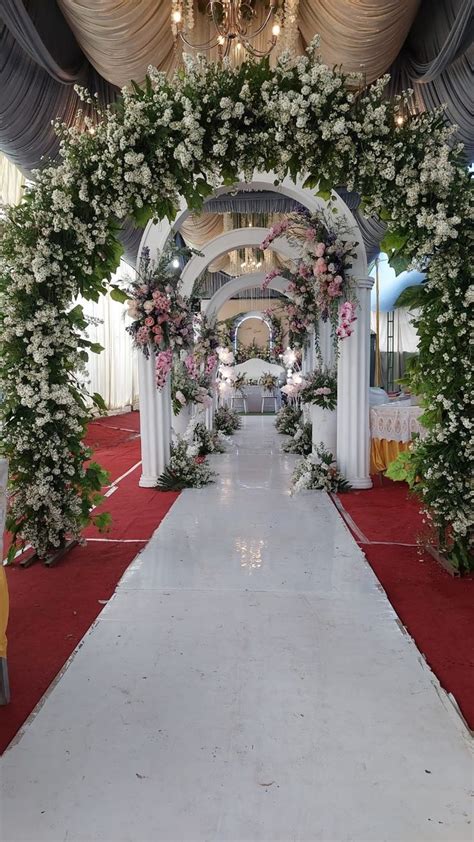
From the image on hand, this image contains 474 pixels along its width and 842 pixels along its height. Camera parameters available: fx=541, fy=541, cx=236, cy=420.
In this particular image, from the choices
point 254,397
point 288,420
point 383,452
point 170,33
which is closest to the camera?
point 170,33

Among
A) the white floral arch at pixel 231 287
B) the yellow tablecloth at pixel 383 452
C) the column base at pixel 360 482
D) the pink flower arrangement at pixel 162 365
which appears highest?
the white floral arch at pixel 231 287

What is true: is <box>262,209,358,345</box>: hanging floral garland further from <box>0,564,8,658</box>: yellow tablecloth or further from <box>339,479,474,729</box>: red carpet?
<box>0,564,8,658</box>: yellow tablecloth

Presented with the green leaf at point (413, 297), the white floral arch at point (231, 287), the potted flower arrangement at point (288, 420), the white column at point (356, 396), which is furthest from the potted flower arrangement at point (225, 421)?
the green leaf at point (413, 297)

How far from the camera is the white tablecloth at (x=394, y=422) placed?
6165 millimetres

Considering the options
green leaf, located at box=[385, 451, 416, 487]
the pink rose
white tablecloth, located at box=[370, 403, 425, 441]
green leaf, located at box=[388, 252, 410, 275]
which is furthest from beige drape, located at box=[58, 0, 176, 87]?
white tablecloth, located at box=[370, 403, 425, 441]

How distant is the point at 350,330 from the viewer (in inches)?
233

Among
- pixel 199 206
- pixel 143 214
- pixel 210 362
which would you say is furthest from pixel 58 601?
pixel 210 362

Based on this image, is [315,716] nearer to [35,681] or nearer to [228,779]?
[228,779]

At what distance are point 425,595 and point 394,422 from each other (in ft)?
11.1

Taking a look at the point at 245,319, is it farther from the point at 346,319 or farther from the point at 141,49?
the point at 141,49

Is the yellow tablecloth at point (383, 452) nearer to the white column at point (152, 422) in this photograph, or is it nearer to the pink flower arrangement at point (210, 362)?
the white column at point (152, 422)

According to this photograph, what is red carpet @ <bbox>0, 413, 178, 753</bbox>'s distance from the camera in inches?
92.4

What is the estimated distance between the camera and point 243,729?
78.4 inches

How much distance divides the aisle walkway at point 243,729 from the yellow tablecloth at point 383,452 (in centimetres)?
319
